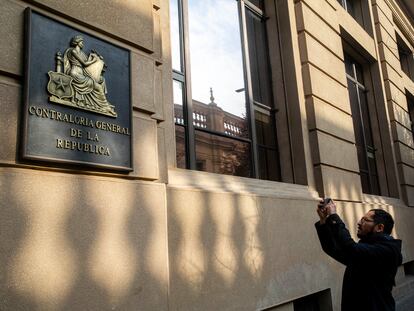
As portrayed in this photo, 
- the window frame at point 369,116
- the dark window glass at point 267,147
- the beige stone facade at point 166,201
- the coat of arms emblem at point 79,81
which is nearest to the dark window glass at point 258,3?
the beige stone facade at point 166,201

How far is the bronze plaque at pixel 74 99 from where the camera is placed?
10.3 feet

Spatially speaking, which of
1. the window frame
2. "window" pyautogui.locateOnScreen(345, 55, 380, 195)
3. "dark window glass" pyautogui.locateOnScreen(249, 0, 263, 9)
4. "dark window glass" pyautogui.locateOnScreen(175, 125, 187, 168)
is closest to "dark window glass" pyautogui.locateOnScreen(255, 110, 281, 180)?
"dark window glass" pyautogui.locateOnScreen(175, 125, 187, 168)

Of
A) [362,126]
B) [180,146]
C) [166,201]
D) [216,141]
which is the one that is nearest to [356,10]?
[362,126]

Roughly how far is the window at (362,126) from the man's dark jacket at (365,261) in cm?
693

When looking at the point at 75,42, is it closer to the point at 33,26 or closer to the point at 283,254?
the point at 33,26

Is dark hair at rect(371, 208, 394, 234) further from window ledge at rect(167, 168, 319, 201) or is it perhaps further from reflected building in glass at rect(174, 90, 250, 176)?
reflected building in glass at rect(174, 90, 250, 176)

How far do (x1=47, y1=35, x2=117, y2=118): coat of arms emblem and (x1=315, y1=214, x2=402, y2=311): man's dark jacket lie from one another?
7.23 ft

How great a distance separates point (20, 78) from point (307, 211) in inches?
189

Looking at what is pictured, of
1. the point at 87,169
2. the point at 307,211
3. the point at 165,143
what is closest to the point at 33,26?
the point at 87,169

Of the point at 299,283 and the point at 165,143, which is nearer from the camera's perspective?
the point at 165,143

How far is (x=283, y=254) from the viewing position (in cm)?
580

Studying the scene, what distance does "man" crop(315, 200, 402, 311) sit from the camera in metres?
3.22

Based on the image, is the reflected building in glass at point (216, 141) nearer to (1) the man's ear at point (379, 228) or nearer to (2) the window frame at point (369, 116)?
(1) the man's ear at point (379, 228)

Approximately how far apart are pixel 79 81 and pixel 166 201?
1470 mm
